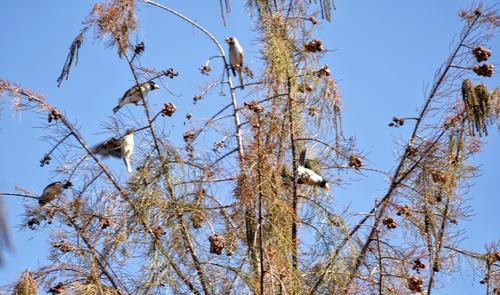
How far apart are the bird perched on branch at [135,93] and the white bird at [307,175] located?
2.08ft

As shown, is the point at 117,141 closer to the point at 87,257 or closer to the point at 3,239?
the point at 87,257


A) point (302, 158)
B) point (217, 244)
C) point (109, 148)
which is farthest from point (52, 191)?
point (302, 158)

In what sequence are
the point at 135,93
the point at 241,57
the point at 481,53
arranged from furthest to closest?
the point at 241,57 < the point at 135,93 < the point at 481,53

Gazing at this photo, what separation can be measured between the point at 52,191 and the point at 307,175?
37.7 inches

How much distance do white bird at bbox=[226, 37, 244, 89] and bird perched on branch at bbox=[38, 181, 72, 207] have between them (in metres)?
0.80

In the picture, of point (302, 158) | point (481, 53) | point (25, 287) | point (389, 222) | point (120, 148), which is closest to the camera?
point (25, 287)

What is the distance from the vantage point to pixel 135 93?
2941 mm

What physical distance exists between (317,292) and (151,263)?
0.56 meters

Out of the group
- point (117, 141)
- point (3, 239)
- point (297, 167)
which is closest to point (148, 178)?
point (117, 141)

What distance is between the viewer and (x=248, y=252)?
2.25 metres

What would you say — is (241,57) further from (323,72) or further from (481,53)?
(481,53)

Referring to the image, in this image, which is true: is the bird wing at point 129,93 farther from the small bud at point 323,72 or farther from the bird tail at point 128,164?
the small bud at point 323,72

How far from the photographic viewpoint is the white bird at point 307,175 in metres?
2.57

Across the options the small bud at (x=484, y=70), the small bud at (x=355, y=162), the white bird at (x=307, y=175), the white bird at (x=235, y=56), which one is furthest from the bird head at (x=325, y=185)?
the small bud at (x=484, y=70)
